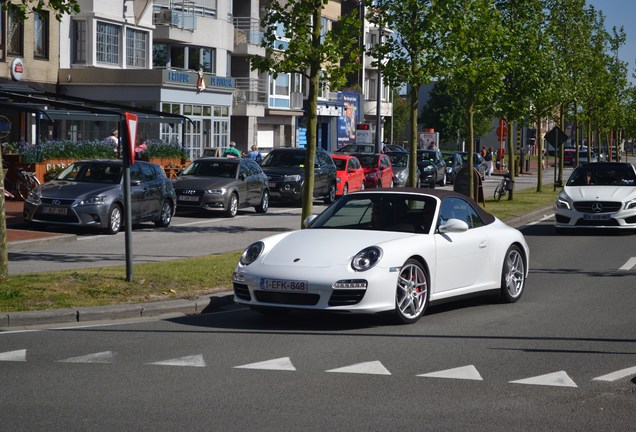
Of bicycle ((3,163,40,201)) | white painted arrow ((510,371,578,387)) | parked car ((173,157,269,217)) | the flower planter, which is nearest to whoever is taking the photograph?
white painted arrow ((510,371,578,387))

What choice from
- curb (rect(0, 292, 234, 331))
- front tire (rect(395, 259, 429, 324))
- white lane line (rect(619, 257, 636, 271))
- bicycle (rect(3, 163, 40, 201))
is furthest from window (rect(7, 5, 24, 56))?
front tire (rect(395, 259, 429, 324))

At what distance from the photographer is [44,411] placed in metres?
7.41

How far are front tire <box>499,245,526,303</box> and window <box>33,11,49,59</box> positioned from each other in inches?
1255

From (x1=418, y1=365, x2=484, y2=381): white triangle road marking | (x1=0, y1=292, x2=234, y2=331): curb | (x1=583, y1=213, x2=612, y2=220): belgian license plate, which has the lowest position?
(x1=418, y1=365, x2=484, y2=381): white triangle road marking

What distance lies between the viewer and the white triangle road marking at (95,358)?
9289mm

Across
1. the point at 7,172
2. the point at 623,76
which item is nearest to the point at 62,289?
the point at 7,172

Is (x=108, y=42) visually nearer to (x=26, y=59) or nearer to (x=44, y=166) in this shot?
(x=26, y=59)

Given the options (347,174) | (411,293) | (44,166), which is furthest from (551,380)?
(347,174)

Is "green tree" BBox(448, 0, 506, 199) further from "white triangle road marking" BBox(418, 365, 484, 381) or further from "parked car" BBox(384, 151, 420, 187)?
"white triangle road marking" BBox(418, 365, 484, 381)

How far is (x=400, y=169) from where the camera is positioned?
153 ft

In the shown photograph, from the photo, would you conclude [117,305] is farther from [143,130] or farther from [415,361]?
[143,130]

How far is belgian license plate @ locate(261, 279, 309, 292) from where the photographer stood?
1098 cm

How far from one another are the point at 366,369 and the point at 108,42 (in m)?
39.2

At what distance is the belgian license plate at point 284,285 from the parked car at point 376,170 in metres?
30.0
